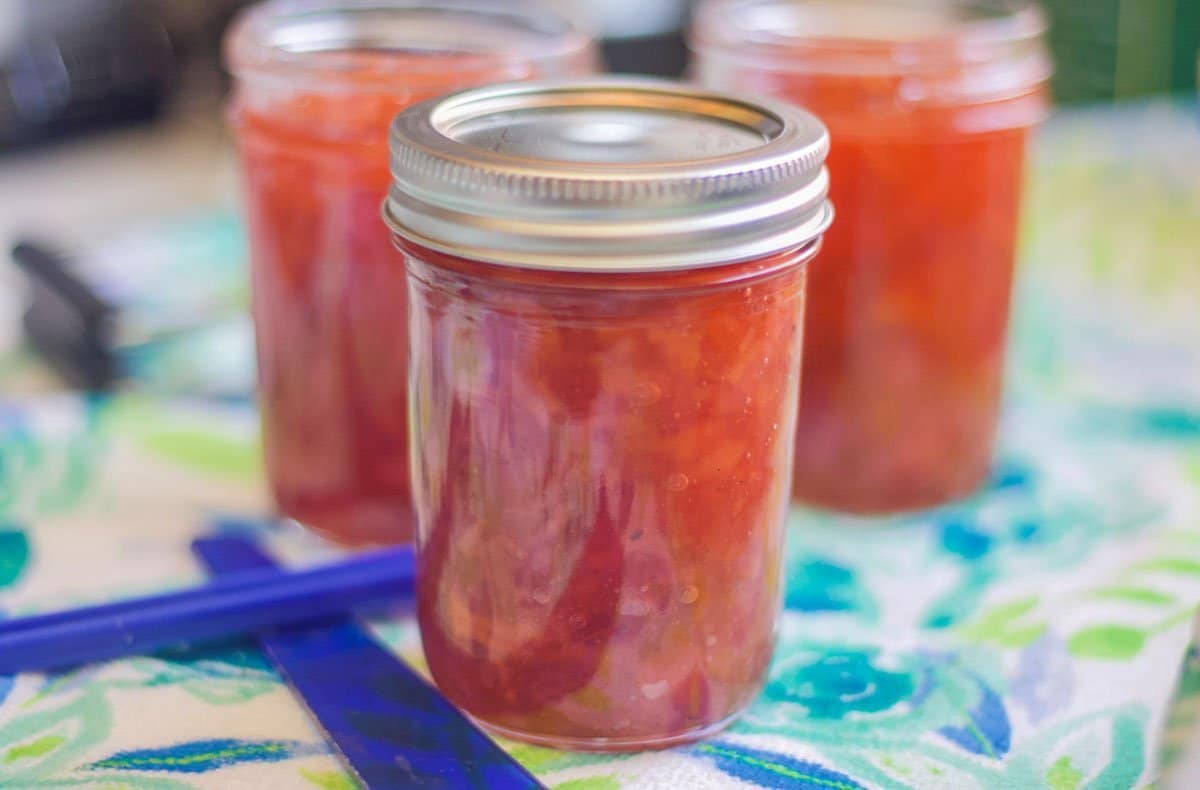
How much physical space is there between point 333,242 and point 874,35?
384 millimetres

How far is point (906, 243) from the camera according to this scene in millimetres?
741

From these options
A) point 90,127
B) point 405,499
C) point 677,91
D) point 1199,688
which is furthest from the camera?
point 90,127

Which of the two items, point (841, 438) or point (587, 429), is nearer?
point (587, 429)

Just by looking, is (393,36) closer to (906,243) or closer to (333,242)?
(333,242)

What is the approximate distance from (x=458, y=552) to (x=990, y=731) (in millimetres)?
251

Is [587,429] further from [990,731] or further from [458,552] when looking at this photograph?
[990,731]

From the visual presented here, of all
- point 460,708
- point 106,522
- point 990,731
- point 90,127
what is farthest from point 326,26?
point 90,127

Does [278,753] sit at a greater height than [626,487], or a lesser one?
lesser

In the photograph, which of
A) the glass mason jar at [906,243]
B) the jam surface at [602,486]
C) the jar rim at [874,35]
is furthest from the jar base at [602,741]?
the jar rim at [874,35]

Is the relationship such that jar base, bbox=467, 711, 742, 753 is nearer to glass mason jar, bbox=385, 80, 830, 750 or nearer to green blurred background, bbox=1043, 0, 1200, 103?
glass mason jar, bbox=385, 80, 830, 750

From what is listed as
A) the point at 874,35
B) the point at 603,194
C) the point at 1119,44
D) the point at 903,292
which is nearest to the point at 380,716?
the point at 603,194

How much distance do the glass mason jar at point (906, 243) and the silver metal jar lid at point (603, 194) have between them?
0.18 metres

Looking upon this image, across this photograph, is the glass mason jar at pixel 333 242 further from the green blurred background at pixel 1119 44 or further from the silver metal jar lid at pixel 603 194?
the green blurred background at pixel 1119 44

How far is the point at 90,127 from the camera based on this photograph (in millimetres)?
1529
